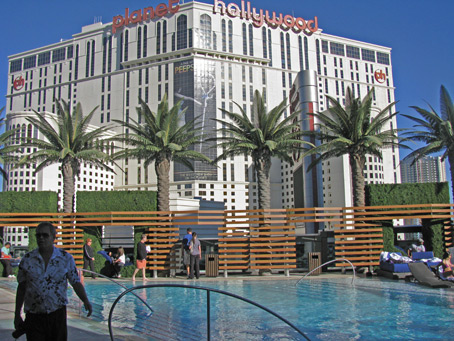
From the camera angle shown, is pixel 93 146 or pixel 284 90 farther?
pixel 284 90

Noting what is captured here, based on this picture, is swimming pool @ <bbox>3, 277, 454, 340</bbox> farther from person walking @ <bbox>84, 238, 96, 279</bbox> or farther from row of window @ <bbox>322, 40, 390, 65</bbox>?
row of window @ <bbox>322, 40, 390, 65</bbox>

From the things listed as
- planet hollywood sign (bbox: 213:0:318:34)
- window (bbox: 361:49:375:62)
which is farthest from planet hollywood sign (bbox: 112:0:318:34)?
window (bbox: 361:49:375:62)

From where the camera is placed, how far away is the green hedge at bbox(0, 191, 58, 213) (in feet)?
65.6

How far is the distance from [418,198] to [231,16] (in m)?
96.3

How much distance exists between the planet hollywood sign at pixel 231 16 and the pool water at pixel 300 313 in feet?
335

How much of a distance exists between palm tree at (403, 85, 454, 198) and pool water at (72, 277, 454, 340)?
11.0 m

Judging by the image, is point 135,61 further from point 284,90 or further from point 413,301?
point 413,301

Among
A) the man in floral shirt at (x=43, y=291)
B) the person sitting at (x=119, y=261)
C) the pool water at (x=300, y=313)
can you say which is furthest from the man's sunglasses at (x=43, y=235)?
the person sitting at (x=119, y=261)

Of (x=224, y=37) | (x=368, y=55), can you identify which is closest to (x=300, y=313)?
(x=224, y=37)

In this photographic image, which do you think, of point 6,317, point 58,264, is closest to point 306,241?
point 6,317

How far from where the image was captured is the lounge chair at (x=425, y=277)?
13.4 m

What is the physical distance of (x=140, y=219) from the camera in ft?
62.8

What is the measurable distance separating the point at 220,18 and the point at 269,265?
319 feet

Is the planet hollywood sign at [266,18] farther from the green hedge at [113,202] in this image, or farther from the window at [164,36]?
the green hedge at [113,202]
